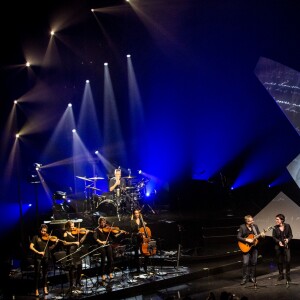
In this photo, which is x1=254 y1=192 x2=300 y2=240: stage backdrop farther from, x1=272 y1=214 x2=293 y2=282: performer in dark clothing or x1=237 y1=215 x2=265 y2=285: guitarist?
x1=237 y1=215 x2=265 y2=285: guitarist

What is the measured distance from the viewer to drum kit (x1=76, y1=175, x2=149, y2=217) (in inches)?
572

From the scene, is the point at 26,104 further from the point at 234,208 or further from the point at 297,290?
the point at 297,290

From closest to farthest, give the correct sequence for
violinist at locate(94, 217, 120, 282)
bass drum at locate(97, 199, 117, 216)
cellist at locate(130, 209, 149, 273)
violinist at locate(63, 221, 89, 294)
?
violinist at locate(63, 221, 89, 294), violinist at locate(94, 217, 120, 282), cellist at locate(130, 209, 149, 273), bass drum at locate(97, 199, 117, 216)

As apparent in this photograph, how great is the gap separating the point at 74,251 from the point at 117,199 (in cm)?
476

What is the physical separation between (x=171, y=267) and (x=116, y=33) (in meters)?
10.1

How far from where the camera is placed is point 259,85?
1795 centimetres

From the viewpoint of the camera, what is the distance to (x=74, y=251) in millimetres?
10070

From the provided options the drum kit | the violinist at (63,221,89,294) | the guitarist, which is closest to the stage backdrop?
the drum kit

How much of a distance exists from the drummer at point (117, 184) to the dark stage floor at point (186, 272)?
1447 millimetres

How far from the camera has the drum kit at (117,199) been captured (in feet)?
47.6

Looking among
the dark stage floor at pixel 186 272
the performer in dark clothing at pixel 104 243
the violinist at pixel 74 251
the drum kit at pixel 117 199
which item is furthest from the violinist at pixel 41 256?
the drum kit at pixel 117 199

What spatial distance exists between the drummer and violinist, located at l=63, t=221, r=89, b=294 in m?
4.16

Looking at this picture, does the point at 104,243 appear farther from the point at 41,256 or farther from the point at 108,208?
the point at 108,208

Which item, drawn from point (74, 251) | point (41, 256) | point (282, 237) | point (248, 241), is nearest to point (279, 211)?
point (282, 237)
